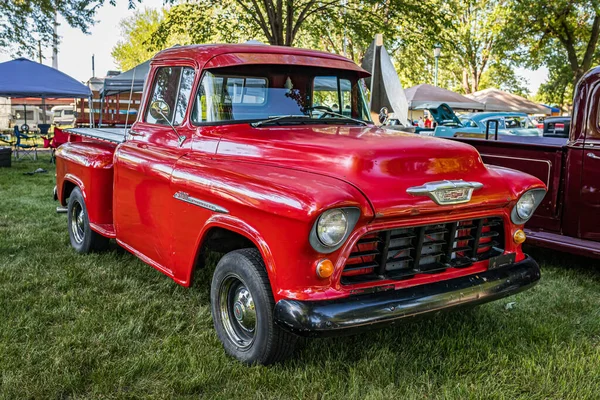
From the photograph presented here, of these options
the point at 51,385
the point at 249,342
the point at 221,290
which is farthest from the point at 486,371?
the point at 51,385

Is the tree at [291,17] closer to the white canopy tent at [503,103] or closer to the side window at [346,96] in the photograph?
the side window at [346,96]

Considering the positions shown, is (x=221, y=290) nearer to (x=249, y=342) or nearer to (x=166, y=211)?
(x=249, y=342)

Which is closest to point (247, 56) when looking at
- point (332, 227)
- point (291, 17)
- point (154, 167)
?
point (154, 167)

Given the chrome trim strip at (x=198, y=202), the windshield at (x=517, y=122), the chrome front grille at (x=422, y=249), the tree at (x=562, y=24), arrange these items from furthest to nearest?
1. the tree at (x=562, y=24)
2. the windshield at (x=517, y=122)
3. the chrome trim strip at (x=198, y=202)
4. the chrome front grille at (x=422, y=249)

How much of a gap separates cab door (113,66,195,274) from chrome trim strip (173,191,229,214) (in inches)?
5.8

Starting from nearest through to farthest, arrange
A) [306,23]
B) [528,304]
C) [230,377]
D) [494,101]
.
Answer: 1. [230,377]
2. [528,304]
3. [306,23]
4. [494,101]

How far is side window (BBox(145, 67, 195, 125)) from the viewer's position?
12.5 feet

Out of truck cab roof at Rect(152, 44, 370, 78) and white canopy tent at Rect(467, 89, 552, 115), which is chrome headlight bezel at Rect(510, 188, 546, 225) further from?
white canopy tent at Rect(467, 89, 552, 115)

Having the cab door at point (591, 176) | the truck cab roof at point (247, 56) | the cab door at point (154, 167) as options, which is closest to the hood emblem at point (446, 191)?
the truck cab roof at point (247, 56)

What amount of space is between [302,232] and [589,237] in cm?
323

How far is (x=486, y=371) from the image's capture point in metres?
3.02

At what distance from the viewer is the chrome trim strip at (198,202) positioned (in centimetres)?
305

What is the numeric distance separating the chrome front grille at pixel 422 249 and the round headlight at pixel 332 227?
0.59 ft

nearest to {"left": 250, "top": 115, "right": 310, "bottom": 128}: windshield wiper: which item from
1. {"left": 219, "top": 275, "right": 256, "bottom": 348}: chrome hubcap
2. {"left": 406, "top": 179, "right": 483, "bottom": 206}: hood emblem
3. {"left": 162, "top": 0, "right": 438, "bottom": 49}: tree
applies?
{"left": 219, "top": 275, "right": 256, "bottom": 348}: chrome hubcap
